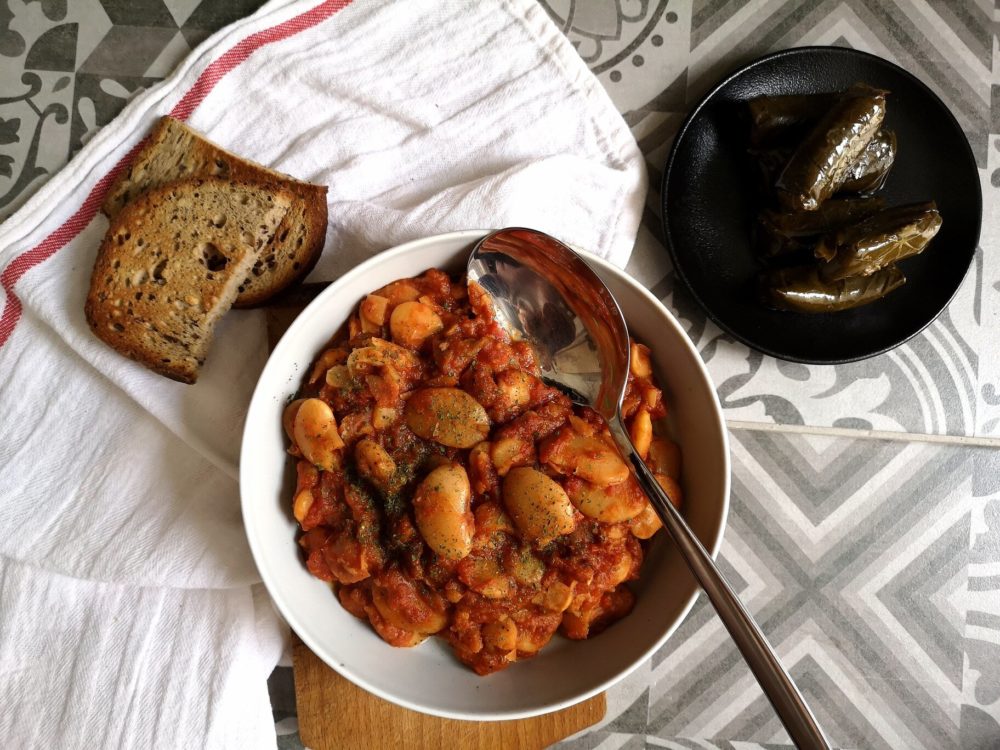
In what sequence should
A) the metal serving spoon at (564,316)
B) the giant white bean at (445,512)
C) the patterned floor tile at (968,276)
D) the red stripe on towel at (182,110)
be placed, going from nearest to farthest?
the giant white bean at (445,512) → the metal serving spoon at (564,316) → the red stripe on towel at (182,110) → the patterned floor tile at (968,276)

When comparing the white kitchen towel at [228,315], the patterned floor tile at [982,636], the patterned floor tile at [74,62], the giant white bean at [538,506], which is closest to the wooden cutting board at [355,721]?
the white kitchen towel at [228,315]

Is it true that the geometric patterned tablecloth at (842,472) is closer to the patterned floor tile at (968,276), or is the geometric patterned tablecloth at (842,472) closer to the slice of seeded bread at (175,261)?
the patterned floor tile at (968,276)

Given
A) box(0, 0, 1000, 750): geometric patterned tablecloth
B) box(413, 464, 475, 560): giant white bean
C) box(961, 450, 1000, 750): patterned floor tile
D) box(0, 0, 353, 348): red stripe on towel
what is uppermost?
box(0, 0, 353, 348): red stripe on towel

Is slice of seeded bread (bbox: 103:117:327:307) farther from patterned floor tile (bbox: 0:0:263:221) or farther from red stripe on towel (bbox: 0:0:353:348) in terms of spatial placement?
patterned floor tile (bbox: 0:0:263:221)

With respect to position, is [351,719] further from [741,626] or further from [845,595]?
[845,595]

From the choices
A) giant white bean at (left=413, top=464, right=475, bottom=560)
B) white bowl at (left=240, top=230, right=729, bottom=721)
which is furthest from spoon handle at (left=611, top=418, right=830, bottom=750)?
giant white bean at (left=413, top=464, right=475, bottom=560)

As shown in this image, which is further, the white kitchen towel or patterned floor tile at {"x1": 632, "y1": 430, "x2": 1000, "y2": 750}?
patterned floor tile at {"x1": 632, "y1": 430, "x2": 1000, "y2": 750}
